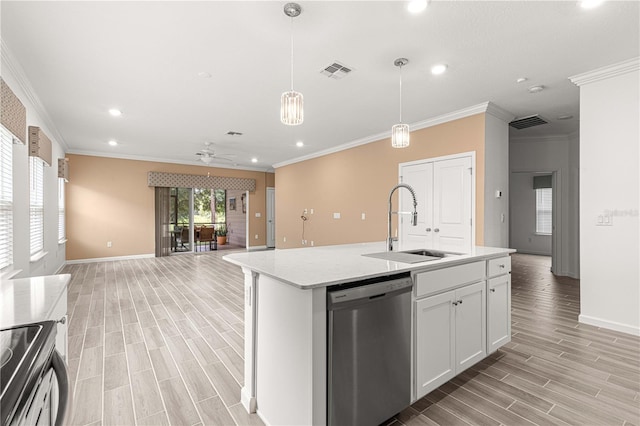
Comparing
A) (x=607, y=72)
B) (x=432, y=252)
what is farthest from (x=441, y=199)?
(x=432, y=252)

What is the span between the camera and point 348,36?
99.6 inches

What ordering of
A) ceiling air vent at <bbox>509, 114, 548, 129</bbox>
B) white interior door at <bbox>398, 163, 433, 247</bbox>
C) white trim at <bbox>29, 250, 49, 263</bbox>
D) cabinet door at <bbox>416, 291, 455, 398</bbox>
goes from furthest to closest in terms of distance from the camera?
1. white interior door at <bbox>398, 163, 433, 247</bbox>
2. ceiling air vent at <bbox>509, 114, 548, 129</bbox>
3. white trim at <bbox>29, 250, 49, 263</bbox>
4. cabinet door at <bbox>416, 291, 455, 398</bbox>

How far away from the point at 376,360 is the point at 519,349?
1.90 m

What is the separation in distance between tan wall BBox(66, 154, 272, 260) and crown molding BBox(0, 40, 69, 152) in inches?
81.3

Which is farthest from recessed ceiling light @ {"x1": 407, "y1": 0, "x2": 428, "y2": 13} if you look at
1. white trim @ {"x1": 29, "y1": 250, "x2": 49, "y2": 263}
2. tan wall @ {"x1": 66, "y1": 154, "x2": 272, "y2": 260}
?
tan wall @ {"x1": 66, "y1": 154, "x2": 272, "y2": 260}

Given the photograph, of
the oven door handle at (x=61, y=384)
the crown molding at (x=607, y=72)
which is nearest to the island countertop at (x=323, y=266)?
the oven door handle at (x=61, y=384)

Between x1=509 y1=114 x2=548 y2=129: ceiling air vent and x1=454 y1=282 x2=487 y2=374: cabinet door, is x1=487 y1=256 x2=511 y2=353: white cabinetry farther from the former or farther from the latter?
x1=509 y1=114 x2=548 y2=129: ceiling air vent

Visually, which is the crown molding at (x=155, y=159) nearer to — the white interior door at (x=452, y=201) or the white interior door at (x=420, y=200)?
the white interior door at (x=420, y=200)

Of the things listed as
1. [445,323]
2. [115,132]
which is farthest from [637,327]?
[115,132]

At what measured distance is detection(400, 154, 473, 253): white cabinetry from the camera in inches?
173

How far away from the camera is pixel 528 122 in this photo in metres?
4.95

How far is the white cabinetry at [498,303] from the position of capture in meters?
2.37

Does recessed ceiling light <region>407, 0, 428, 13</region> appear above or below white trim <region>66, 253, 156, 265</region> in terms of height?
above

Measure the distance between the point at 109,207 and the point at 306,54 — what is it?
7035 millimetres
